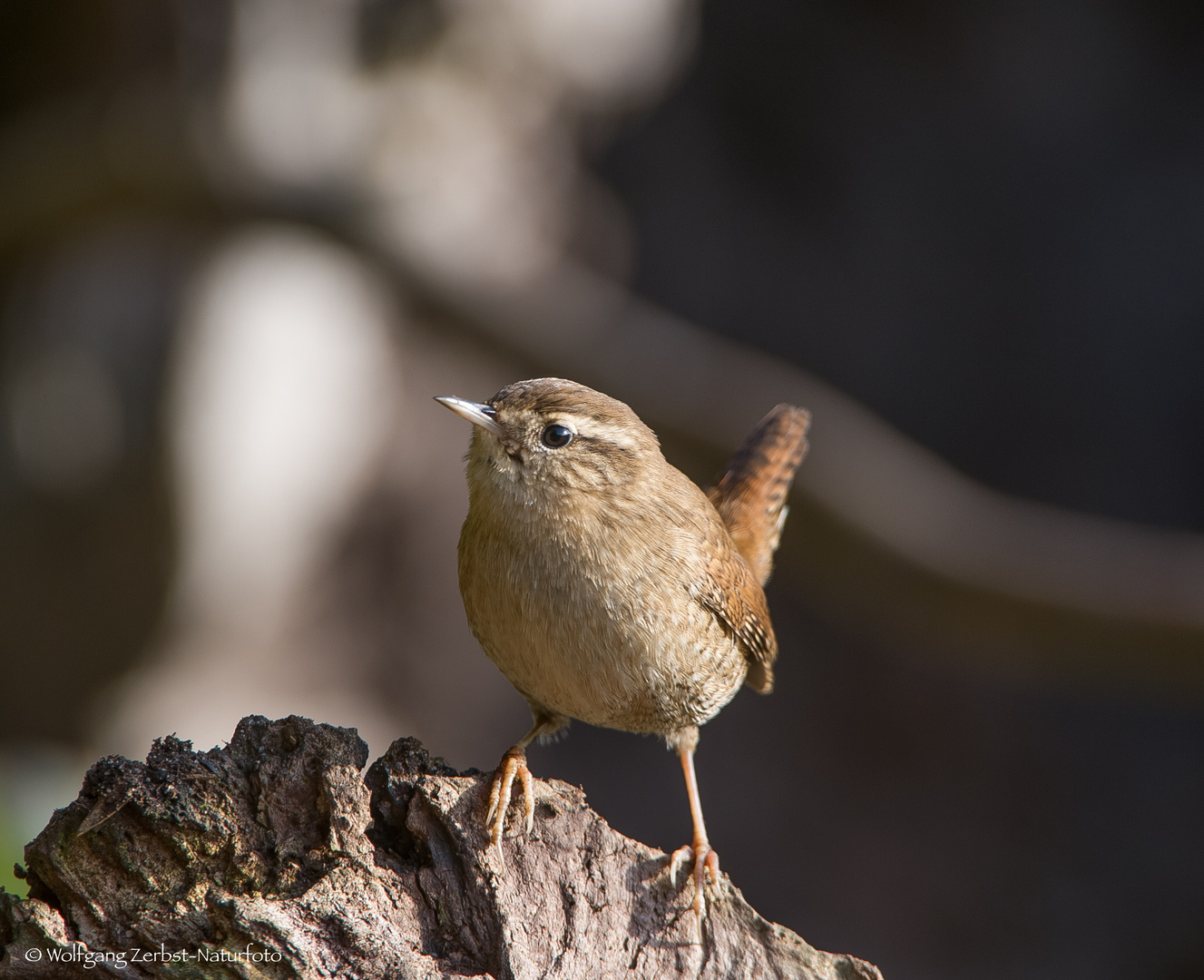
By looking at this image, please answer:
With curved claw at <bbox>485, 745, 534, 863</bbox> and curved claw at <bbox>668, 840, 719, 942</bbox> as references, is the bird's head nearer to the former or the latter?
curved claw at <bbox>485, 745, 534, 863</bbox>

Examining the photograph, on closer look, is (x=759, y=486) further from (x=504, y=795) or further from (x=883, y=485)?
(x=883, y=485)

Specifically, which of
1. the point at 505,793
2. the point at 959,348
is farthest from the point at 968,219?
the point at 505,793

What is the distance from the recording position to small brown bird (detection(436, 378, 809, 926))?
253 centimetres

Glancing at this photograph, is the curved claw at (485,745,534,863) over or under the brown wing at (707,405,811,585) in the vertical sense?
under

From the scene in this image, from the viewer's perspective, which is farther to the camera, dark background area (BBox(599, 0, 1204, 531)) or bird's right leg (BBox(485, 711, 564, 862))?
dark background area (BBox(599, 0, 1204, 531))

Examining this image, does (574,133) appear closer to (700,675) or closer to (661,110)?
(661,110)

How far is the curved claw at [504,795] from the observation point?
2.39 meters

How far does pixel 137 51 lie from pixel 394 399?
2921mm

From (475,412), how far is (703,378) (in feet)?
13.1

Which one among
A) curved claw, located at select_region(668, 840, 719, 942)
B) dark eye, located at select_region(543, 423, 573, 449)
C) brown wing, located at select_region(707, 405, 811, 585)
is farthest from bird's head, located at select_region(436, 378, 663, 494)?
brown wing, located at select_region(707, 405, 811, 585)

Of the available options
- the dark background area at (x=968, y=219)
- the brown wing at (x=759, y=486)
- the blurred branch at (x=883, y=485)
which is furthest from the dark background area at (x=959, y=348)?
the brown wing at (x=759, y=486)

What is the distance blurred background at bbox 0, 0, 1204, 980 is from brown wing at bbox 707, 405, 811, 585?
7.91 feet

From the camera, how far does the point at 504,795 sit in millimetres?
2436

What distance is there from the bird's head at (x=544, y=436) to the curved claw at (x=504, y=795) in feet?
2.15
